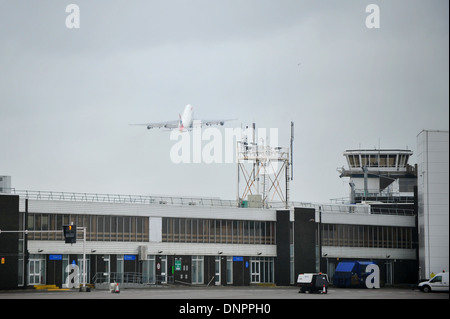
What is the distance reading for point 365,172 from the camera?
139 m

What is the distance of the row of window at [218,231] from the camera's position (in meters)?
97.8

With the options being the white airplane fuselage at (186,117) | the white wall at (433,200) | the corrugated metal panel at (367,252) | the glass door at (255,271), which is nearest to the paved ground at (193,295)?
the white wall at (433,200)

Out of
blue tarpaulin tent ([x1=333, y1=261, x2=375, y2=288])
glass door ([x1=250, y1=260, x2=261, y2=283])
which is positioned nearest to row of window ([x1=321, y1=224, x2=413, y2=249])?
blue tarpaulin tent ([x1=333, y1=261, x2=375, y2=288])

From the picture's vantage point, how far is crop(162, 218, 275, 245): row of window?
97.8 m

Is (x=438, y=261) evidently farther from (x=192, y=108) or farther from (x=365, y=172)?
(x=192, y=108)

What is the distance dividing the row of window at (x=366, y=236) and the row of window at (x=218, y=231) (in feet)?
28.5

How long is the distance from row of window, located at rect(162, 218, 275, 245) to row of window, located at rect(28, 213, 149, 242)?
336 cm

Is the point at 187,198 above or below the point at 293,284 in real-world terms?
above

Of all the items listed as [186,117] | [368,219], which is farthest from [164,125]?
[368,219]

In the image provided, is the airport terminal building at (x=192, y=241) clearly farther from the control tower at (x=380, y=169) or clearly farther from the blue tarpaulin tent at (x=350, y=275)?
the control tower at (x=380, y=169)

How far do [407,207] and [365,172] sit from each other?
24.5 metres
